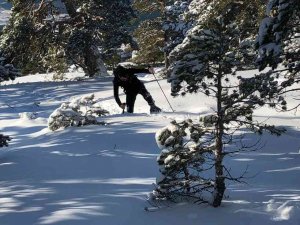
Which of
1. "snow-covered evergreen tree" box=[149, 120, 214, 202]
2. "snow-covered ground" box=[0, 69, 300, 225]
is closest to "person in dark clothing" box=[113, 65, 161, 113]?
"snow-covered ground" box=[0, 69, 300, 225]

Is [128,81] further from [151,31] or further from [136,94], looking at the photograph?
[151,31]

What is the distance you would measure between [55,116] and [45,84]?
38.7ft

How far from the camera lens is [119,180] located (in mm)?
6414

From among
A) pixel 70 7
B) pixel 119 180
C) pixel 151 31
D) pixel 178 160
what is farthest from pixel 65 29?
pixel 178 160

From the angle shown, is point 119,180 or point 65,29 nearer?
point 119,180

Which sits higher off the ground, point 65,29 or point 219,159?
point 65,29

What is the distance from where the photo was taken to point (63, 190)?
594 centimetres

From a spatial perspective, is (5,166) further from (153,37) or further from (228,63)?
(153,37)

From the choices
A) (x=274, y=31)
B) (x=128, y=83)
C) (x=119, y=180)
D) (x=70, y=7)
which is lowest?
(x=119, y=180)

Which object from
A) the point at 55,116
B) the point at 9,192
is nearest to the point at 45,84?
the point at 55,116

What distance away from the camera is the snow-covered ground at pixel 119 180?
4875 mm

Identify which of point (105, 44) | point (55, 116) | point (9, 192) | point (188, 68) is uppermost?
point (105, 44)

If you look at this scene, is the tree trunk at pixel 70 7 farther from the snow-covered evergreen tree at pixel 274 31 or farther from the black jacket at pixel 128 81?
the snow-covered evergreen tree at pixel 274 31

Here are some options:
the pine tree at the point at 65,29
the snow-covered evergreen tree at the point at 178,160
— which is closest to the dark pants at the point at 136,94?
the snow-covered evergreen tree at the point at 178,160
